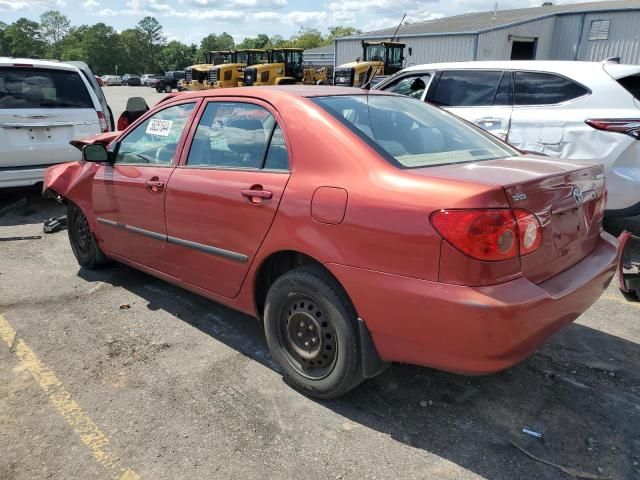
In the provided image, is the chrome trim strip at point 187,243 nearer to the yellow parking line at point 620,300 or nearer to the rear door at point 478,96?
the yellow parking line at point 620,300

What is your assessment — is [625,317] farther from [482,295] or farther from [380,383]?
[482,295]

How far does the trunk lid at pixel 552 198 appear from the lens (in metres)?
2.35

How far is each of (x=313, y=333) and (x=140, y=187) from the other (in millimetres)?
1823

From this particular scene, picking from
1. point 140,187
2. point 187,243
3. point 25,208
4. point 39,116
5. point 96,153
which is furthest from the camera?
point 25,208

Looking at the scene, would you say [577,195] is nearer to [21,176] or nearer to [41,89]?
[21,176]

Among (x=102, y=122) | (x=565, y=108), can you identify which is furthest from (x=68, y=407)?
(x=102, y=122)

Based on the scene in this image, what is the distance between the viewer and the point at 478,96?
6.05 m

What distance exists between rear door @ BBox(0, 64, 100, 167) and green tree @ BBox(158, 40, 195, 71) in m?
116

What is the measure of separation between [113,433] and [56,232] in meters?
4.27

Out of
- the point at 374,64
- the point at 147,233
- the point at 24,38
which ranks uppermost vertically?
the point at 24,38

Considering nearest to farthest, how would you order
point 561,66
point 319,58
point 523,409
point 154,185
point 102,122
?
1. point 523,409
2. point 154,185
3. point 561,66
4. point 102,122
5. point 319,58

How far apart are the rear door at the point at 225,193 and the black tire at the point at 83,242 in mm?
1356

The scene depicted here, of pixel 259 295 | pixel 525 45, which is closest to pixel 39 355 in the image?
pixel 259 295

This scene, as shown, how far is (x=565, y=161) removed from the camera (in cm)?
298
